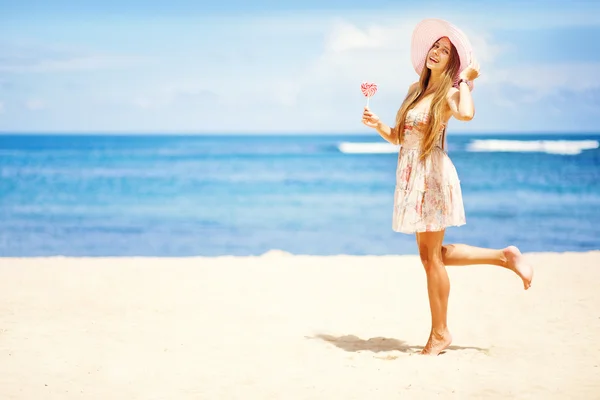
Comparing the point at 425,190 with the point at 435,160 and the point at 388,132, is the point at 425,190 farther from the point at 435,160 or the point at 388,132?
the point at 388,132

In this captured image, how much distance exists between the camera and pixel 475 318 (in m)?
5.37

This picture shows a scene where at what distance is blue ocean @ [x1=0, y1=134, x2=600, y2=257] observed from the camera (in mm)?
11516

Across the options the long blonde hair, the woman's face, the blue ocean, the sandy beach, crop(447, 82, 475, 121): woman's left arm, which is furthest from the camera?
the blue ocean

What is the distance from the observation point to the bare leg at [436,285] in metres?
4.28

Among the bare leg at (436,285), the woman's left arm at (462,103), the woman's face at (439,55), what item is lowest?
the bare leg at (436,285)

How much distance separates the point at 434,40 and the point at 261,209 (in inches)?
473

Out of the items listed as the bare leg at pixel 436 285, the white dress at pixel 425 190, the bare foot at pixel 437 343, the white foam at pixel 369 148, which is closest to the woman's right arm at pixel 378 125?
the white dress at pixel 425 190

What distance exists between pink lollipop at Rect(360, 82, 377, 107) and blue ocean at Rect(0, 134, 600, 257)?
6.37 meters

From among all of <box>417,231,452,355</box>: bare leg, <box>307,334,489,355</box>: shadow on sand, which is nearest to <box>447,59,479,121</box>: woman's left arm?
<box>417,231,452,355</box>: bare leg

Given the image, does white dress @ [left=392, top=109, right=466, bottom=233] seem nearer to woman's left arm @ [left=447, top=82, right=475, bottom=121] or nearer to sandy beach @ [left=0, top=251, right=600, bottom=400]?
woman's left arm @ [left=447, top=82, right=475, bottom=121]

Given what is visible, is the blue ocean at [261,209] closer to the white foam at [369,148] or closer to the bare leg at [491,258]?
the bare leg at [491,258]

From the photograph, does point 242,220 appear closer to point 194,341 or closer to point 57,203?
point 57,203

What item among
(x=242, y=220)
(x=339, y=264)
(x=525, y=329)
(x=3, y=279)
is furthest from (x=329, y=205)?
(x=525, y=329)

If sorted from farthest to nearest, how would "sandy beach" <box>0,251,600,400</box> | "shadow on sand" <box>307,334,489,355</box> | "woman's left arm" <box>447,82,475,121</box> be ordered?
"shadow on sand" <box>307,334,489,355</box>
"woman's left arm" <box>447,82,475,121</box>
"sandy beach" <box>0,251,600,400</box>
